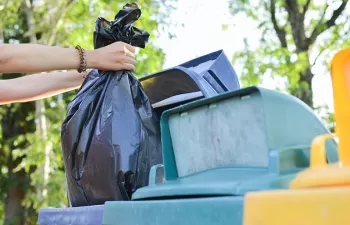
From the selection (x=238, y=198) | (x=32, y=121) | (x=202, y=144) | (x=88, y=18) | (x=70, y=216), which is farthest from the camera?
(x=32, y=121)

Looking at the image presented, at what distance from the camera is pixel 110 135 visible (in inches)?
79.2

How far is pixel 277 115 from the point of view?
139 centimetres

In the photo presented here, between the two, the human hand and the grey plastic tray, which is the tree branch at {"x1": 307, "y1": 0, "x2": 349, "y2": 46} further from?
the grey plastic tray

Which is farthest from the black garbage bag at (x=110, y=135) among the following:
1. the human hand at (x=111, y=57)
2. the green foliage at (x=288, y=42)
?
the green foliage at (x=288, y=42)

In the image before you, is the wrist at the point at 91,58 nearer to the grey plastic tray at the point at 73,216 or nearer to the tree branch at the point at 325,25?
the grey plastic tray at the point at 73,216

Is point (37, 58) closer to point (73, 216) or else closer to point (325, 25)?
point (73, 216)

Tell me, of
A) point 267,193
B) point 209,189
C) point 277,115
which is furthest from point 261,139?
point 267,193

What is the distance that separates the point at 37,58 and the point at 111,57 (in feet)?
0.87

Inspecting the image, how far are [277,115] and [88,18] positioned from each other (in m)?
8.99

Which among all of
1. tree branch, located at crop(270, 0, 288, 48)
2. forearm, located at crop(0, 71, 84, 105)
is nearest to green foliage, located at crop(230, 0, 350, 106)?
tree branch, located at crop(270, 0, 288, 48)

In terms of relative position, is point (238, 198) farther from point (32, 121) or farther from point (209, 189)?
point (32, 121)

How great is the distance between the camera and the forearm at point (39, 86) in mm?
2615

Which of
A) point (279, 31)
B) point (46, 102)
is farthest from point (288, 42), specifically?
Result: point (46, 102)

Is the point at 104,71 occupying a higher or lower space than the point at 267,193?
higher
